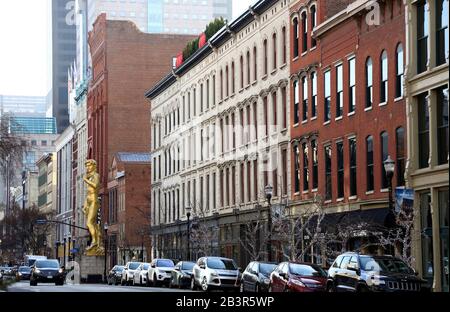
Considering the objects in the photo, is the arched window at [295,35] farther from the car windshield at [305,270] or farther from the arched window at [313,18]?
the car windshield at [305,270]

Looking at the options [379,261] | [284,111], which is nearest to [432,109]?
[379,261]

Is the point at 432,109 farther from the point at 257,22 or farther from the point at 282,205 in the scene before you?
the point at 257,22

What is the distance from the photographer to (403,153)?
1788 inches

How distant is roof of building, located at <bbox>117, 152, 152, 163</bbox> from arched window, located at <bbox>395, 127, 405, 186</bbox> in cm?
7109

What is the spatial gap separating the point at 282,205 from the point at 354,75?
9.75 meters

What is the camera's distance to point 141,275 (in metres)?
67.0

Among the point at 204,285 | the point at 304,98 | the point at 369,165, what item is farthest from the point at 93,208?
the point at 369,165

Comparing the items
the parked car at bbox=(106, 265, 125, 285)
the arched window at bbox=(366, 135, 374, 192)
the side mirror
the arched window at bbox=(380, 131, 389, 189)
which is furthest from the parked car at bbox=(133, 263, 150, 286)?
the side mirror

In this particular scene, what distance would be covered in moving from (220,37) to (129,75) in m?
50.1

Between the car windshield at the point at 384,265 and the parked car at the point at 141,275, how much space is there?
121 ft

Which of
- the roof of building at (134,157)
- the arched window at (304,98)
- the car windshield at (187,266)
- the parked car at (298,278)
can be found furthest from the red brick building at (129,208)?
the parked car at (298,278)

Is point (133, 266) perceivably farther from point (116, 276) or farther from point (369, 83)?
point (369, 83)

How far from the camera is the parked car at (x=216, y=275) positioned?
4706 cm
